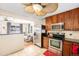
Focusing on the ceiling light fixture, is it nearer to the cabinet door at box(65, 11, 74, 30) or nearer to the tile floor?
the tile floor

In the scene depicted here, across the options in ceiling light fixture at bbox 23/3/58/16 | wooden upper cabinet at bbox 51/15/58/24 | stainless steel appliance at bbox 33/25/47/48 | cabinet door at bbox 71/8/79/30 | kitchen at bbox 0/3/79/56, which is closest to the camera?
ceiling light fixture at bbox 23/3/58/16

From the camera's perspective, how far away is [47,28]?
2094 mm

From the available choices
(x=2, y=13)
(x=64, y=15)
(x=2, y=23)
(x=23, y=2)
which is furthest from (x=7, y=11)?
(x=64, y=15)

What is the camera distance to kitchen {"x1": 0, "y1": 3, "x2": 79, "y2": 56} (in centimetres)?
166

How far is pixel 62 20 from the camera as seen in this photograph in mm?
2154

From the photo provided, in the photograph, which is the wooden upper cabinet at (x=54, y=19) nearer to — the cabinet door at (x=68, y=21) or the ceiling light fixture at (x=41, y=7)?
the cabinet door at (x=68, y=21)

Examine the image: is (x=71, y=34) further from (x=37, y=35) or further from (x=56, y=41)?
(x=37, y=35)

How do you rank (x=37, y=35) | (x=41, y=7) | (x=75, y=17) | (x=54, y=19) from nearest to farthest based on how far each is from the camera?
(x=41, y=7) < (x=54, y=19) < (x=75, y=17) < (x=37, y=35)

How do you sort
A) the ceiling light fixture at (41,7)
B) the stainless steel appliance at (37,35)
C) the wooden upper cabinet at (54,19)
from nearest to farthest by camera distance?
the ceiling light fixture at (41,7) < the wooden upper cabinet at (54,19) < the stainless steel appliance at (37,35)

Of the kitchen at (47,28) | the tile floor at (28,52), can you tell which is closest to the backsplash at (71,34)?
the kitchen at (47,28)

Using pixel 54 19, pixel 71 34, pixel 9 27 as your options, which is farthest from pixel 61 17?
pixel 9 27

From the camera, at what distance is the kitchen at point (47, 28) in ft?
5.43

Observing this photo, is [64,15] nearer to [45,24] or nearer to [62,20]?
[62,20]

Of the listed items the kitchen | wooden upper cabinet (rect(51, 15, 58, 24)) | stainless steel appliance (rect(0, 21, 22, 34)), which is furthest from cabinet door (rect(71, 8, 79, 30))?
stainless steel appliance (rect(0, 21, 22, 34))
